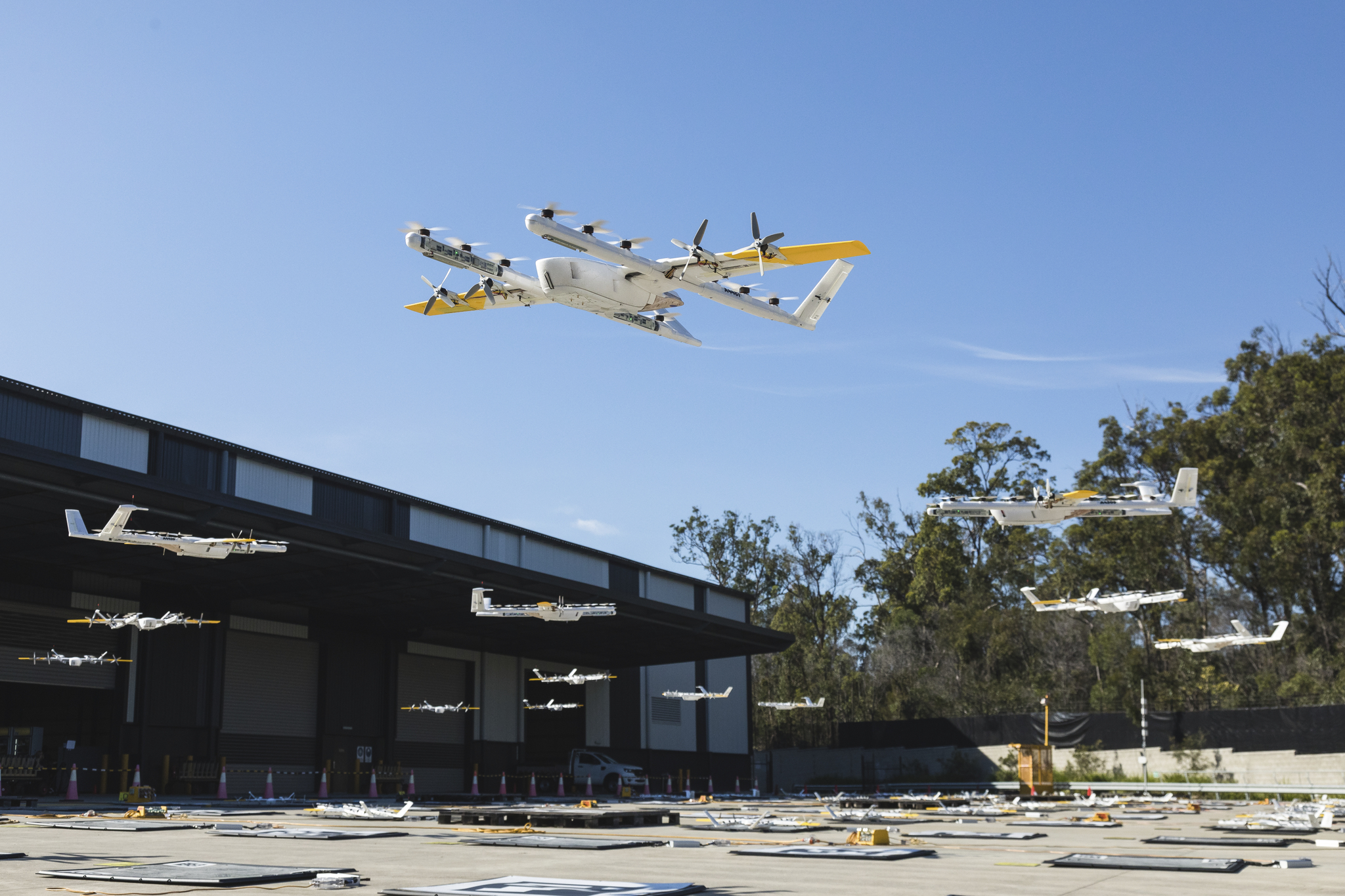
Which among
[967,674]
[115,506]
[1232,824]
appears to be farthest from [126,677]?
[967,674]

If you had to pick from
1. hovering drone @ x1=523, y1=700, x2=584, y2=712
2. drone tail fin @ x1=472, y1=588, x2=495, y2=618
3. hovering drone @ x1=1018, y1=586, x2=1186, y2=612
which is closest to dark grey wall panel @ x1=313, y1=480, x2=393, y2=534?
drone tail fin @ x1=472, y1=588, x2=495, y2=618

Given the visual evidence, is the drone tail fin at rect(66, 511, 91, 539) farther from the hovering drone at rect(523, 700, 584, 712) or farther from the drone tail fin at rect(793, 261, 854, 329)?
the hovering drone at rect(523, 700, 584, 712)

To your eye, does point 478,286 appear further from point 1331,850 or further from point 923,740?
point 923,740

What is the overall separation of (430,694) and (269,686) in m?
7.99

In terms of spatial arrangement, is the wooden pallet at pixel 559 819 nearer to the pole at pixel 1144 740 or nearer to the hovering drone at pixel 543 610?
the hovering drone at pixel 543 610

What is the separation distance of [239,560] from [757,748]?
4380 cm

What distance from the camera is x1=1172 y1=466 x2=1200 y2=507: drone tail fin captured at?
32406 mm

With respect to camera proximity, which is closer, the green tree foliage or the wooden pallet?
the wooden pallet

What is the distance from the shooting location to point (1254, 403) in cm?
6081

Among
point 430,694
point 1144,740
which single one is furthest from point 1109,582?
point 430,694

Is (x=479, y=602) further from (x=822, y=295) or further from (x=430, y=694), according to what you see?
(x=822, y=295)

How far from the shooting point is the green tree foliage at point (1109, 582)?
5616cm

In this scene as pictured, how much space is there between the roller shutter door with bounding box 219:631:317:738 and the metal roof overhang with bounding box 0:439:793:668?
3.58 feet

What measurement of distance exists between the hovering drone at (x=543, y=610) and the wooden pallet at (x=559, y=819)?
1620cm
